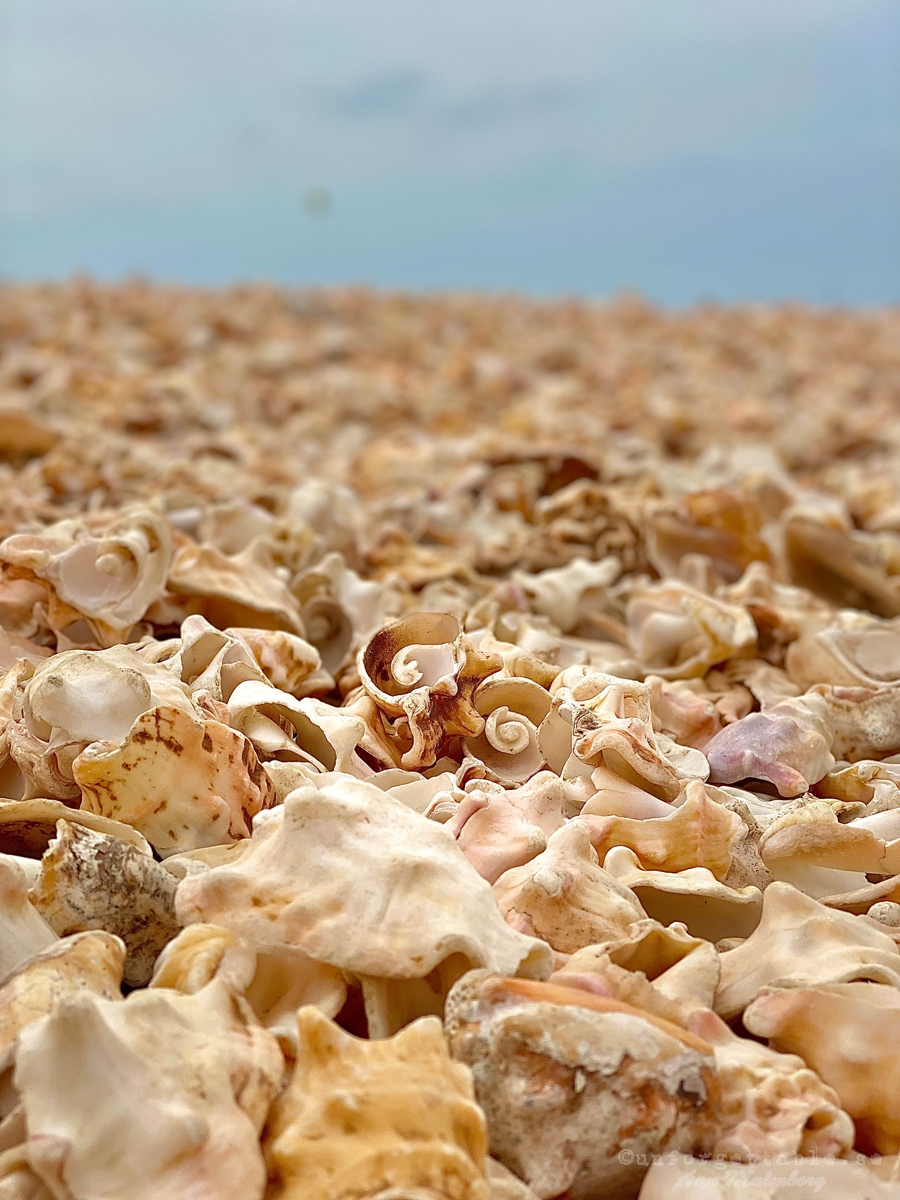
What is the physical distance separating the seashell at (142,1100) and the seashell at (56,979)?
0.03 meters

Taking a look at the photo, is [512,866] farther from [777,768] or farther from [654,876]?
[777,768]

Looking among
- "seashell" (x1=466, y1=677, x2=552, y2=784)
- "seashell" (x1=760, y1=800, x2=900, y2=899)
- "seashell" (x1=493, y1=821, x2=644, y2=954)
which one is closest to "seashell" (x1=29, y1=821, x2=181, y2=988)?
"seashell" (x1=493, y1=821, x2=644, y2=954)

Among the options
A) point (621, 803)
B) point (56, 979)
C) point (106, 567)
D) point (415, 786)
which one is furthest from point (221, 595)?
point (56, 979)

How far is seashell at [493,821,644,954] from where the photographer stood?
2.59 feet

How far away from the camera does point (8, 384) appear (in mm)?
3221

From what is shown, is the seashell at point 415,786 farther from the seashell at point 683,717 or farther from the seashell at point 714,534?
the seashell at point 714,534

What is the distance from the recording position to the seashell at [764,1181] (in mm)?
635

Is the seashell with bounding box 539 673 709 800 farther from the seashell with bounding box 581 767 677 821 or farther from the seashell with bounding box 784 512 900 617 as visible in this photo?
the seashell with bounding box 784 512 900 617

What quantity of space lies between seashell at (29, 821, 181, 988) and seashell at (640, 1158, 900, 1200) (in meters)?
0.33

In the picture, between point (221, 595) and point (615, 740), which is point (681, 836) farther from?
point (221, 595)

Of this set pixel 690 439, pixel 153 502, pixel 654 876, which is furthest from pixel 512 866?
pixel 690 439

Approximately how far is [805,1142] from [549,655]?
0.63 m

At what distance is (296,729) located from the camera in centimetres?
101

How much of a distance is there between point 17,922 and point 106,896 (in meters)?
0.06
